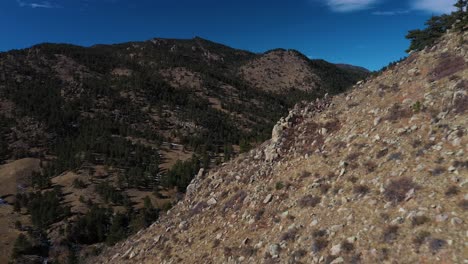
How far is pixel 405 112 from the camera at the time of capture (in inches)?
701

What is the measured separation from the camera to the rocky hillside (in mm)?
11203

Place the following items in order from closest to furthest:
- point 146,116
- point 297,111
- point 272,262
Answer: point 272,262 < point 297,111 < point 146,116

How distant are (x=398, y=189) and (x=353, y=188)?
7.30 ft

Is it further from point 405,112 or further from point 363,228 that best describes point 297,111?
point 363,228

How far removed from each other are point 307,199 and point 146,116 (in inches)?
4677

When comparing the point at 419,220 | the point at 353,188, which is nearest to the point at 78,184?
the point at 353,188

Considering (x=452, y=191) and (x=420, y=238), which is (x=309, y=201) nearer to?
(x=420, y=238)

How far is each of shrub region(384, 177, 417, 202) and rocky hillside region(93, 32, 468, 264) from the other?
0.04 meters

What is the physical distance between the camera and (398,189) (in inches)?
508

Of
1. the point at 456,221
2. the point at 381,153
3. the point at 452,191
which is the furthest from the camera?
the point at 381,153

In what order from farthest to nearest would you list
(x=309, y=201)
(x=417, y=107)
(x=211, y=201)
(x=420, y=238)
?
(x=211, y=201)
(x=417, y=107)
(x=309, y=201)
(x=420, y=238)

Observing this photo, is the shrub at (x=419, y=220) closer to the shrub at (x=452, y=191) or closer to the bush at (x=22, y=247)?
the shrub at (x=452, y=191)

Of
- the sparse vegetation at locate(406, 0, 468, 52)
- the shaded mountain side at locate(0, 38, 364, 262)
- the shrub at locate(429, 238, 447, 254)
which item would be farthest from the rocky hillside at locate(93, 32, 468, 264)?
the shaded mountain side at locate(0, 38, 364, 262)

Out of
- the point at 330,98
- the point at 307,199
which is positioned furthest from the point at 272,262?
the point at 330,98
